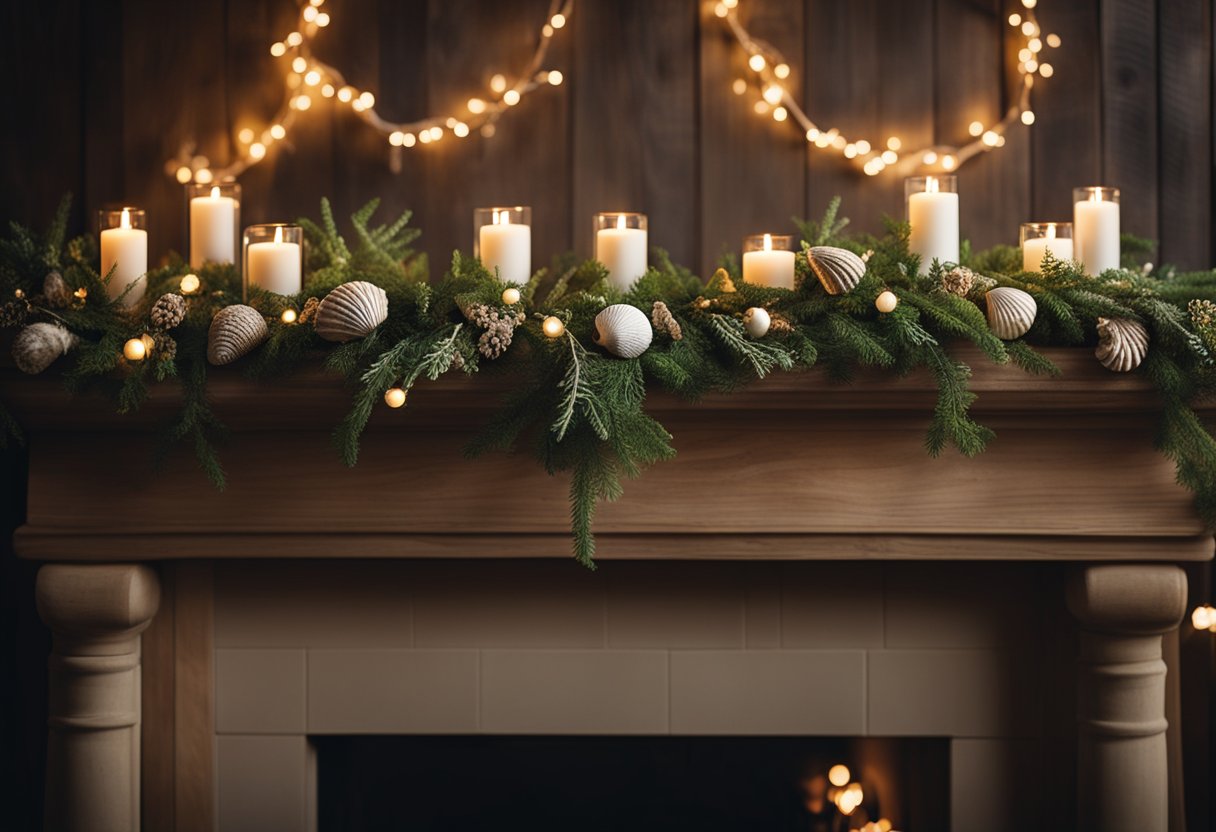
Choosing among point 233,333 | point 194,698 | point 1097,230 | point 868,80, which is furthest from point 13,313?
point 1097,230

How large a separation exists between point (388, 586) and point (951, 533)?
0.77 meters

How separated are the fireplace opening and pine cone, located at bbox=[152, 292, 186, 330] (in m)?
0.76

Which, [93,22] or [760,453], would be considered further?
[93,22]

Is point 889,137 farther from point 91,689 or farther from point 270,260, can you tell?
point 91,689

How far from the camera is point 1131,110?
5.23ft

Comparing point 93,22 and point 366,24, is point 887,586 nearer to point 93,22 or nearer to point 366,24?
point 366,24

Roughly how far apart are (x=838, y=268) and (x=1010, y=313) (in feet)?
0.68

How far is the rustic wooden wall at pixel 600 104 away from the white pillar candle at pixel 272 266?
335mm

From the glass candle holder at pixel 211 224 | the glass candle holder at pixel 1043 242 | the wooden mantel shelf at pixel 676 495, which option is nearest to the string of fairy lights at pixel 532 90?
the glass candle holder at pixel 211 224

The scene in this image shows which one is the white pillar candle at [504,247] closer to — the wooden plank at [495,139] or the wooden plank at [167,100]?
the wooden plank at [495,139]

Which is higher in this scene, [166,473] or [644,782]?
[166,473]

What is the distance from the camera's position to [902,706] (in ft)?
4.70

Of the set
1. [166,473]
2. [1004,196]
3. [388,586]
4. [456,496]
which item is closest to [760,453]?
[456,496]

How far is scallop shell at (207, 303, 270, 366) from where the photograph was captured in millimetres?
1195
